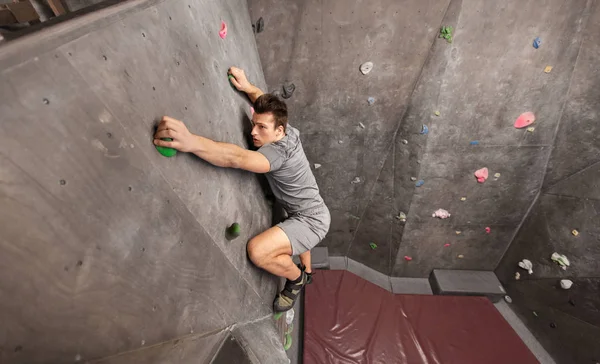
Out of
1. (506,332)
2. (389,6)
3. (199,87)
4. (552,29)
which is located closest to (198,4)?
(199,87)

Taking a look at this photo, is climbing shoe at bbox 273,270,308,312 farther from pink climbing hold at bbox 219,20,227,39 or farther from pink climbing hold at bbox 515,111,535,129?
pink climbing hold at bbox 515,111,535,129

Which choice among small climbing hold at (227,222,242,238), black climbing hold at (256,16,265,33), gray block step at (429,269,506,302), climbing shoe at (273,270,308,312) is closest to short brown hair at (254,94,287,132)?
small climbing hold at (227,222,242,238)

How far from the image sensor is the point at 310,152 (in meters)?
3.05

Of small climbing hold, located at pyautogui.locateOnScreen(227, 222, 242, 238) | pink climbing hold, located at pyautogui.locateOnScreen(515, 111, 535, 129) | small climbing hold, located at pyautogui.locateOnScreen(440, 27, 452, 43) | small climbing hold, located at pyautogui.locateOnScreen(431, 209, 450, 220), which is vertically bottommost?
small climbing hold, located at pyautogui.locateOnScreen(431, 209, 450, 220)

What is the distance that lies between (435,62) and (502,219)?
6.49 feet

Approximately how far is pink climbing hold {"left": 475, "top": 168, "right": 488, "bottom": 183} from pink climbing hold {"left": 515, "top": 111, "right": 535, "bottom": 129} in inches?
19.3

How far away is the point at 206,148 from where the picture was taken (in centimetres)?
124

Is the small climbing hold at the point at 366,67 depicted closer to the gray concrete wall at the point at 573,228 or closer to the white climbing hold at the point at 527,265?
the gray concrete wall at the point at 573,228

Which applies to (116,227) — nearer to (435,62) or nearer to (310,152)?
(310,152)

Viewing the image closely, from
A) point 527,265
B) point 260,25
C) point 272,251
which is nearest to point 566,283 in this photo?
point 527,265

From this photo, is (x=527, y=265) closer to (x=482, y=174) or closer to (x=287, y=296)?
(x=482, y=174)

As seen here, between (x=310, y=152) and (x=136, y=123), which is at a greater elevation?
(x=136, y=123)

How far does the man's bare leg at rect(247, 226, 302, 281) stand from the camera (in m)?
1.75

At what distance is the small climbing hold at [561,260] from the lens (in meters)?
2.81
